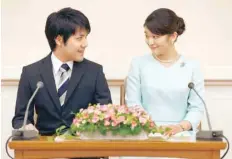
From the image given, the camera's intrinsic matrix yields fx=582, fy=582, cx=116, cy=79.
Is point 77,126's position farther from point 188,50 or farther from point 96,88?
point 188,50

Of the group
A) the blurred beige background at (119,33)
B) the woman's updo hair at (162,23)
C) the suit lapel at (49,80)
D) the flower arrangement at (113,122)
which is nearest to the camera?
the flower arrangement at (113,122)

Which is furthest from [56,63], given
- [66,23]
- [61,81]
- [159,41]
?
[159,41]

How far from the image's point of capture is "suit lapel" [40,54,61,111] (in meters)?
3.15

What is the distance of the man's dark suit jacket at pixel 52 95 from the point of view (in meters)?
3.17

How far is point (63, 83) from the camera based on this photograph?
3207 millimetres

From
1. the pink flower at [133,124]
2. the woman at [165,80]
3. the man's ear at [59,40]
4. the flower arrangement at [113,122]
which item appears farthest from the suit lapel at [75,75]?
the pink flower at [133,124]

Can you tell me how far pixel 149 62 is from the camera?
351 cm

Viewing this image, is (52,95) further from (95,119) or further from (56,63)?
(95,119)

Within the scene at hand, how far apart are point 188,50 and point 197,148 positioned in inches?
72.1

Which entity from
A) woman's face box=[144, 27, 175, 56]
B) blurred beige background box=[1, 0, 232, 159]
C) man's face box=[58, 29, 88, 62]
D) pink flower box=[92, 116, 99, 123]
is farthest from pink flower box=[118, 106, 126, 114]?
blurred beige background box=[1, 0, 232, 159]

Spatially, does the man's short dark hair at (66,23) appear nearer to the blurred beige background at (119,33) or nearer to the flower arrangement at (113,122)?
the flower arrangement at (113,122)

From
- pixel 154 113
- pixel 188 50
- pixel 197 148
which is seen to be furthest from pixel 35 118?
pixel 188 50

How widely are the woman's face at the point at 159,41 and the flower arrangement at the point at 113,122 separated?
791 millimetres

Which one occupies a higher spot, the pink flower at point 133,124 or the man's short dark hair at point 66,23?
the man's short dark hair at point 66,23
